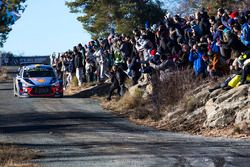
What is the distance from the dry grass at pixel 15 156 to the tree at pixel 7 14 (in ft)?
34.2

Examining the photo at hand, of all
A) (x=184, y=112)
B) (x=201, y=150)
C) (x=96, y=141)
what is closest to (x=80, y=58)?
(x=184, y=112)

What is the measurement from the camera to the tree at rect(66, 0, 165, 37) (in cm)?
5269

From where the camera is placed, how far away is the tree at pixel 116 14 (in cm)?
5269

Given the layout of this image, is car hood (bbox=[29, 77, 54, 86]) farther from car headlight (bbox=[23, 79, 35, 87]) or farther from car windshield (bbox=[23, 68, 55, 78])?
car windshield (bbox=[23, 68, 55, 78])

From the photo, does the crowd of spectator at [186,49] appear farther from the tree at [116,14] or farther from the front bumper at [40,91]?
the tree at [116,14]

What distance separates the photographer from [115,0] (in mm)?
55406

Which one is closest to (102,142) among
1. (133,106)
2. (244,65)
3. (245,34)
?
(244,65)

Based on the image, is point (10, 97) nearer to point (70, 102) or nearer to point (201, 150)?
point (70, 102)

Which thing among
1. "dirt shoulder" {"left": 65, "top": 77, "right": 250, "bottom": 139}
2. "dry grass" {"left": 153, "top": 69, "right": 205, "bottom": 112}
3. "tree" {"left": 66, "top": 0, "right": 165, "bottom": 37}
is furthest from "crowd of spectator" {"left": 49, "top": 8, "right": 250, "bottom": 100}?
"tree" {"left": 66, "top": 0, "right": 165, "bottom": 37}

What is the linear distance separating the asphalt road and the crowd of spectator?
2954 millimetres

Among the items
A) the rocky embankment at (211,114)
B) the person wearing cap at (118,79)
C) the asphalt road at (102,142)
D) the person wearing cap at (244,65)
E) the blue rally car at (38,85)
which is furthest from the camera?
the blue rally car at (38,85)

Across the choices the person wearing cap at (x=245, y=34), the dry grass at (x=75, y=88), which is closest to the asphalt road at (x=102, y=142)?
the person wearing cap at (x=245, y=34)

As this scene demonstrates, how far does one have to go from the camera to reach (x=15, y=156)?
50.4 ft

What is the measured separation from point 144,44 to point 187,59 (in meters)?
3.51
